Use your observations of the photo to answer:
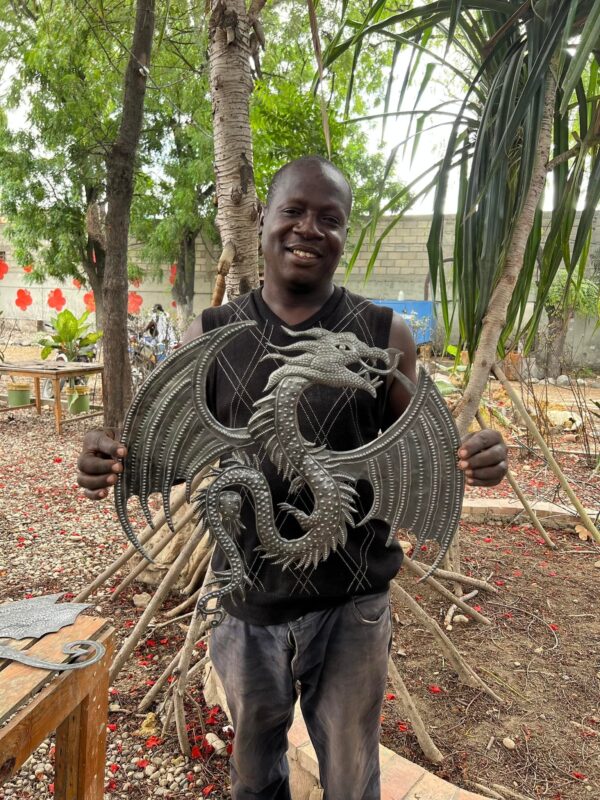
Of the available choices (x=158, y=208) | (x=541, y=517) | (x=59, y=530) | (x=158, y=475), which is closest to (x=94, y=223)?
(x=158, y=208)

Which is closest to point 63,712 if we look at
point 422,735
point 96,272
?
point 422,735

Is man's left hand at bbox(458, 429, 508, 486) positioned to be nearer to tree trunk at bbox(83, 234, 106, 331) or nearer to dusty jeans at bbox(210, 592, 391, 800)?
dusty jeans at bbox(210, 592, 391, 800)

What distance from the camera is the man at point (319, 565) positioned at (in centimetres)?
144

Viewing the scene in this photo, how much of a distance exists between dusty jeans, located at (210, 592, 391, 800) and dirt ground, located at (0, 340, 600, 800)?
2.68 ft

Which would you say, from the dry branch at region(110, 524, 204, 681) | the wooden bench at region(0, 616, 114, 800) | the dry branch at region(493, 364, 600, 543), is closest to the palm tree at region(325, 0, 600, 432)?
the dry branch at region(493, 364, 600, 543)

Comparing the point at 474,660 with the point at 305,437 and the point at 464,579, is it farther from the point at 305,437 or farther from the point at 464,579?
the point at 305,437

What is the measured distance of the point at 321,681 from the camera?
1.54 m

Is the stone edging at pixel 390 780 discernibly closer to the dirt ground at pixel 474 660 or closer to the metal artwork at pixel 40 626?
the dirt ground at pixel 474 660

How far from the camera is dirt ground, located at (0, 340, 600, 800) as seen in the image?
7.22 feet

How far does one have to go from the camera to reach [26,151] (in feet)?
37.8

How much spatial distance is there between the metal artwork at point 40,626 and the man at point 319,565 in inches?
14.6

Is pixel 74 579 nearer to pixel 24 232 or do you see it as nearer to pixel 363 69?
pixel 363 69

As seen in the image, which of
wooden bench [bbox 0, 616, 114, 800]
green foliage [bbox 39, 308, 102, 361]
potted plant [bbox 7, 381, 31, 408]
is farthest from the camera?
green foliage [bbox 39, 308, 102, 361]

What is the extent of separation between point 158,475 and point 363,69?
7.70 m
